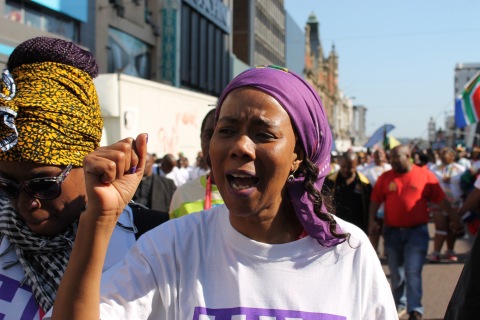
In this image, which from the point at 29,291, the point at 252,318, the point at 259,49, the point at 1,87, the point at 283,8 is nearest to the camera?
the point at 252,318

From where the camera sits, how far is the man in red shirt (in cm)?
642

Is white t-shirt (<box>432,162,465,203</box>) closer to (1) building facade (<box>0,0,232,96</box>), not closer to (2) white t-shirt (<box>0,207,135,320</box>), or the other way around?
(1) building facade (<box>0,0,232,96</box>)

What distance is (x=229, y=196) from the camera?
1677 mm

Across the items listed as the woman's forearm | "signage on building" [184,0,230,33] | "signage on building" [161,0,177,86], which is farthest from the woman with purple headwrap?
"signage on building" [184,0,230,33]

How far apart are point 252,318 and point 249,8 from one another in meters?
51.1

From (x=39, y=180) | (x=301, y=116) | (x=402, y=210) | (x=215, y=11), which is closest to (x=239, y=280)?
(x=301, y=116)

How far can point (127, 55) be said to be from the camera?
22562mm

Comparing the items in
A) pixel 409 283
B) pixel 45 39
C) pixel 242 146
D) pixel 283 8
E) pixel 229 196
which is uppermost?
pixel 283 8

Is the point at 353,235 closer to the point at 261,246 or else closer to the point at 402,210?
the point at 261,246

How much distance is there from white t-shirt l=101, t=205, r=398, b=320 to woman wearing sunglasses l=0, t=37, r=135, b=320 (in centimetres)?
35

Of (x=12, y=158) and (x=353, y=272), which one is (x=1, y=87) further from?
(x=353, y=272)

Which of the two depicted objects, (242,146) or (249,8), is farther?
(249,8)

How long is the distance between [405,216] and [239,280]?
5.24 meters

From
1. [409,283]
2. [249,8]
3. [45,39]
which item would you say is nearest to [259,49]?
[249,8]
